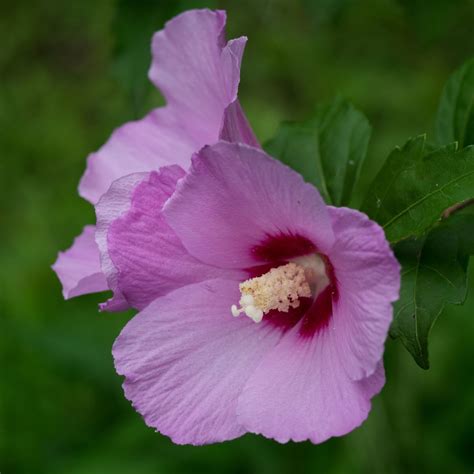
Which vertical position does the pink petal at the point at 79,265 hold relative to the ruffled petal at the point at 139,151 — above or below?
below

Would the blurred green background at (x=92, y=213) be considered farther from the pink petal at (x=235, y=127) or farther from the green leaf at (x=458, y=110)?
the pink petal at (x=235, y=127)

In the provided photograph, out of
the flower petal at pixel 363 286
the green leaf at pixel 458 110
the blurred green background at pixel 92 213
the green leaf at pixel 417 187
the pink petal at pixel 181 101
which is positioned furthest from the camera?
the blurred green background at pixel 92 213

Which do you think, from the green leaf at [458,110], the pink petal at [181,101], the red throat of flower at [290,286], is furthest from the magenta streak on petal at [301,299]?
the green leaf at [458,110]

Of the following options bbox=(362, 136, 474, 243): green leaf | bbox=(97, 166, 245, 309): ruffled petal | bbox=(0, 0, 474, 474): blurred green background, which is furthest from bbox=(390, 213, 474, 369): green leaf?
bbox=(0, 0, 474, 474): blurred green background

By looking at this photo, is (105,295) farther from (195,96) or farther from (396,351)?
(195,96)

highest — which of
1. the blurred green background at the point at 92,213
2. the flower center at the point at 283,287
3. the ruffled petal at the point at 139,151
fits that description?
the ruffled petal at the point at 139,151

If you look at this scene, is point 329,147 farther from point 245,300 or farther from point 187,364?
point 187,364

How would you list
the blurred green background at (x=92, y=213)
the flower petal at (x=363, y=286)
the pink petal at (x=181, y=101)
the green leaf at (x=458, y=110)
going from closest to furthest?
the flower petal at (x=363, y=286) < the pink petal at (x=181, y=101) < the green leaf at (x=458, y=110) < the blurred green background at (x=92, y=213)
